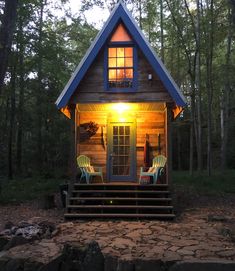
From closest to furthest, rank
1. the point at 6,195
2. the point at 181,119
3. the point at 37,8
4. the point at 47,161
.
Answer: the point at 6,195 → the point at 37,8 → the point at 47,161 → the point at 181,119

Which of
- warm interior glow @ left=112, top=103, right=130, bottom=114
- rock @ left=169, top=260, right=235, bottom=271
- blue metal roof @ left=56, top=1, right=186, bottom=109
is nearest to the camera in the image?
rock @ left=169, top=260, right=235, bottom=271

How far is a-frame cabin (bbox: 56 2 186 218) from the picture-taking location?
35.3ft

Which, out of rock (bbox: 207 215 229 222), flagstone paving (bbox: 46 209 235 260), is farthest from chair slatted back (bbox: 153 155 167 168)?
rock (bbox: 207 215 229 222)

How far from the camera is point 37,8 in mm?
18781

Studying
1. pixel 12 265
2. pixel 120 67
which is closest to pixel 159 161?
pixel 120 67

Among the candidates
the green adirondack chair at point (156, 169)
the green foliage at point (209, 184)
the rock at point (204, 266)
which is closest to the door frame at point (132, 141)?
the green adirondack chair at point (156, 169)

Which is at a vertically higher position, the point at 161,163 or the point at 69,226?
the point at 161,163

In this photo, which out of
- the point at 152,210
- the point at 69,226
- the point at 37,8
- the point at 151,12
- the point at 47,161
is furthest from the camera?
the point at 47,161

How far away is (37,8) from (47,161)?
32.5ft

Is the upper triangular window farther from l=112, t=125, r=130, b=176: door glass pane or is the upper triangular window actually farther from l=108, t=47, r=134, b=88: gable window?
l=112, t=125, r=130, b=176: door glass pane

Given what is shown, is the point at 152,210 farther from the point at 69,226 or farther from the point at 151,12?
the point at 151,12

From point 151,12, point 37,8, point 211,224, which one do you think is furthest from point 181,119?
point 211,224

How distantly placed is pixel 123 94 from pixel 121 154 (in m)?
2.24

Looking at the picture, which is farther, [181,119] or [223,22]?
[181,119]
